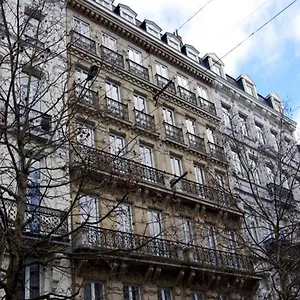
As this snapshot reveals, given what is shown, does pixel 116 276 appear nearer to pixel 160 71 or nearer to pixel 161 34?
pixel 160 71

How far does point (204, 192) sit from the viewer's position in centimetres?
2128

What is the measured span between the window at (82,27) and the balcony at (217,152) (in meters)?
8.49

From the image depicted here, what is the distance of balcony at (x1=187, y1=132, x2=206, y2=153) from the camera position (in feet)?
74.3

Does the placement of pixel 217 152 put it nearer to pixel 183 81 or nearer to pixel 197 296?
pixel 183 81

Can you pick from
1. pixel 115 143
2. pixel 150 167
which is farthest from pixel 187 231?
pixel 115 143

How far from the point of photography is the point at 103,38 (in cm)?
2180

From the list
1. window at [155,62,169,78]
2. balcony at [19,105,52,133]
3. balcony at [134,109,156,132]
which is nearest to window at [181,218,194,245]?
balcony at [134,109,156,132]

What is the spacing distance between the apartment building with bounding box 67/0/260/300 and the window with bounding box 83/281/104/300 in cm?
3

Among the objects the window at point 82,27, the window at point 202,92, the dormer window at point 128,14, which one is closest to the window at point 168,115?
the window at point 202,92

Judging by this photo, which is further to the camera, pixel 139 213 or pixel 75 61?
pixel 75 61

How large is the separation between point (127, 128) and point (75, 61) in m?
3.65

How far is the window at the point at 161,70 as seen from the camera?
23922 millimetres

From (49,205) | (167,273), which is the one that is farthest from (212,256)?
(49,205)

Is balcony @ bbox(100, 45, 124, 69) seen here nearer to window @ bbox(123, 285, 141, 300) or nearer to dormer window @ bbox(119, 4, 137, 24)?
dormer window @ bbox(119, 4, 137, 24)
